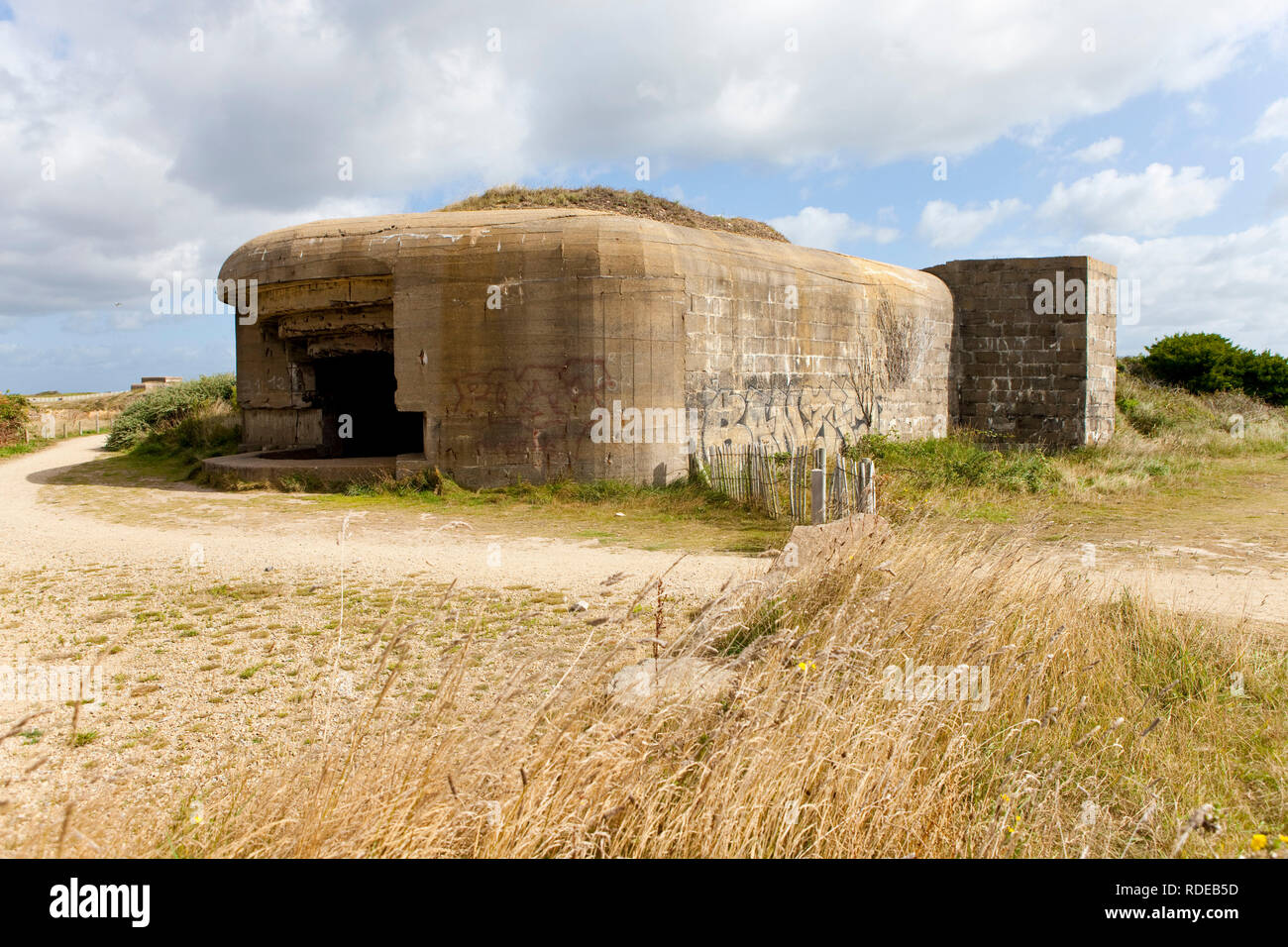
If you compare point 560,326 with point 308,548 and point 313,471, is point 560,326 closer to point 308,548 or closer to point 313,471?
point 313,471

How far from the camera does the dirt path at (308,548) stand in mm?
7117

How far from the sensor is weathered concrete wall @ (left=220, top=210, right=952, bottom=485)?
1156 centimetres

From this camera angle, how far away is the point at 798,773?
9.08 ft

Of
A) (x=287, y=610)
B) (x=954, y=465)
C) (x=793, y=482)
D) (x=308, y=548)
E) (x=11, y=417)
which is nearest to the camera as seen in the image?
(x=287, y=610)

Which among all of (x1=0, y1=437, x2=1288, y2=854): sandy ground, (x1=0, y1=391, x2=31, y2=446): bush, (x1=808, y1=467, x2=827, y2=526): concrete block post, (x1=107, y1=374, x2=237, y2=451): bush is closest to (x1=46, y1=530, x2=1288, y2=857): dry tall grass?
(x1=0, y1=437, x2=1288, y2=854): sandy ground

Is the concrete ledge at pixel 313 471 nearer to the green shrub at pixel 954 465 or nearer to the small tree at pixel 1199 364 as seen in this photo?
the green shrub at pixel 954 465

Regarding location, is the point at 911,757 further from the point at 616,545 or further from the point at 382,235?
the point at 382,235

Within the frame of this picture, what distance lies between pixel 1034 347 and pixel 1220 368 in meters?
13.4

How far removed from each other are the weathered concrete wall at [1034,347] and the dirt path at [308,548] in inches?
439

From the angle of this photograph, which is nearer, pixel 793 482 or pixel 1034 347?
pixel 793 482

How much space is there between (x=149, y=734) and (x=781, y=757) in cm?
287

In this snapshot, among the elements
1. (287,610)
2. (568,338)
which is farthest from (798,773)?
(568,338)

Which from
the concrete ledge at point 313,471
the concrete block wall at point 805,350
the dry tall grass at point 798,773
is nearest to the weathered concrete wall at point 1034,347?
the concrete block wall at point 805,350

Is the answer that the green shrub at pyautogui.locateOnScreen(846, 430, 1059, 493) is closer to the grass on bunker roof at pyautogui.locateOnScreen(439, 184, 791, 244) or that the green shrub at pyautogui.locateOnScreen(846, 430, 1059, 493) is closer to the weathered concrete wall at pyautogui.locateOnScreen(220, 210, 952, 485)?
the weathered concrete wall at pyautogui.locateOnScreen(220, 210, 952, 485)
